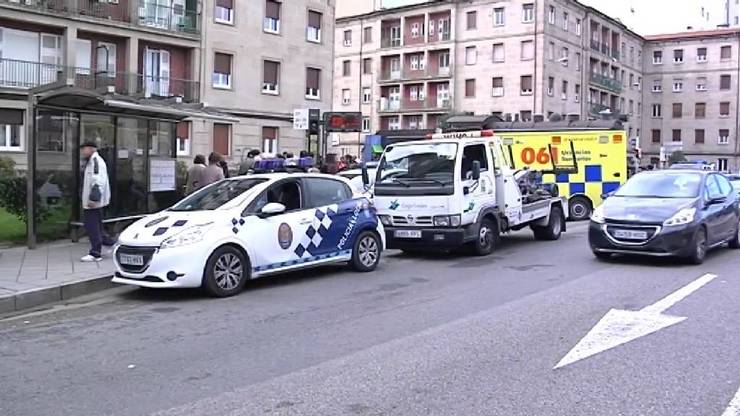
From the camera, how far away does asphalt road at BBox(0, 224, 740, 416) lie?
4.94m

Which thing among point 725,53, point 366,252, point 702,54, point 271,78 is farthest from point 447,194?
point 702,54

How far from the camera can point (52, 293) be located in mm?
8945

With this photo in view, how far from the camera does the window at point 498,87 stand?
60.5m

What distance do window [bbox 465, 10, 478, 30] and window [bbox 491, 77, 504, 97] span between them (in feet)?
16.9

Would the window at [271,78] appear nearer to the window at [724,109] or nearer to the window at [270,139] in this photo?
the window at [270,139]

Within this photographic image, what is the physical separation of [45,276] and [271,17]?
30598 millimetres

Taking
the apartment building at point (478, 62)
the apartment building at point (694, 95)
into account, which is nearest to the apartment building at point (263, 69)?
the apartment building at point (478, 62)

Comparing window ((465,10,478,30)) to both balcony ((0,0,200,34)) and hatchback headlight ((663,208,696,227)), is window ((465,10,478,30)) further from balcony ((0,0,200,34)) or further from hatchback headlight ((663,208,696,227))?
hatchback headlight ((663,208,696,227))

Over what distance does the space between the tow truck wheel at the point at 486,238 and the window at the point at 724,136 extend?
2845 inches

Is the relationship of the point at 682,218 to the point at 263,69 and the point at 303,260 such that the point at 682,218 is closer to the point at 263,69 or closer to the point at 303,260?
the point at 303,260

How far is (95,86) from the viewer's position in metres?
32.3

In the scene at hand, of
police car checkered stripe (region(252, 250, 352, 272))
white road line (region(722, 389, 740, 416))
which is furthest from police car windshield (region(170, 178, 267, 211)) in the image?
white road line (region(722, 389, 740, 416))

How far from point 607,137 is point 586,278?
1145 centimetres

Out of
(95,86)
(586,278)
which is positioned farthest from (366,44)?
(586,278)
